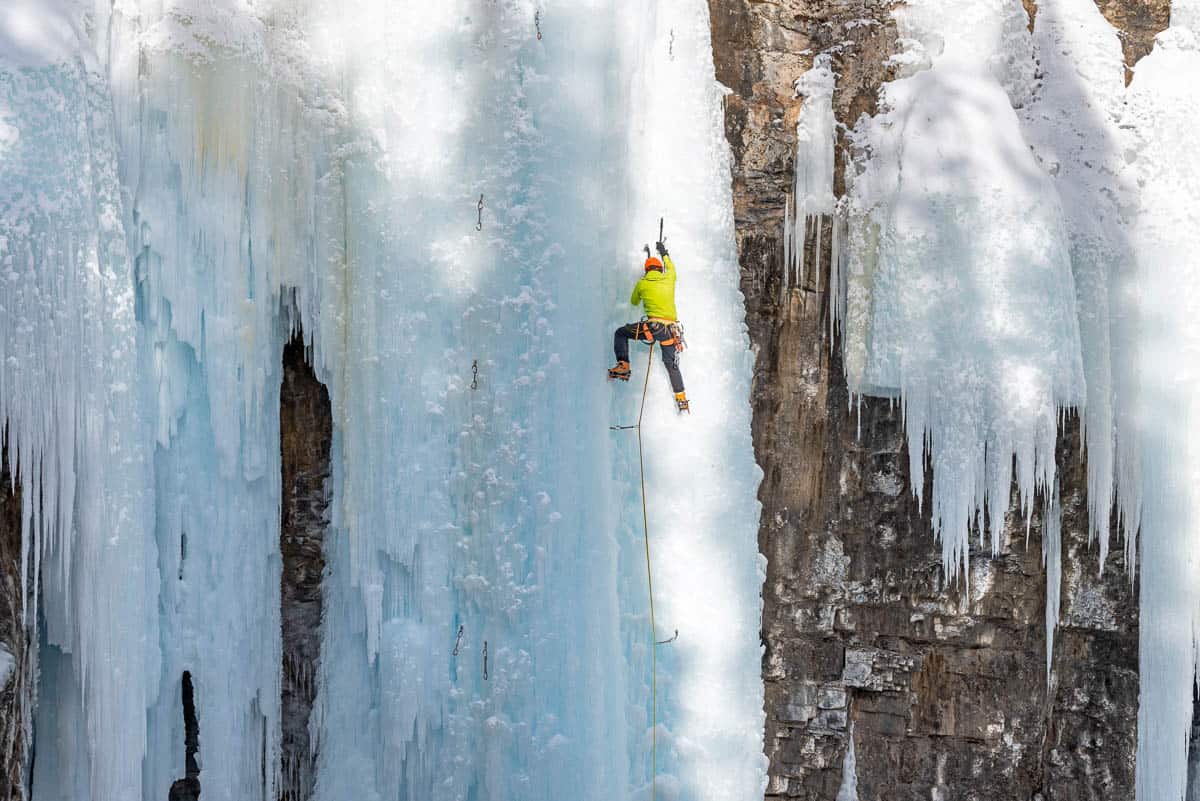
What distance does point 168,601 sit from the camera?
210 inches

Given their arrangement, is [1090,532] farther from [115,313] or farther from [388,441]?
[115,313]

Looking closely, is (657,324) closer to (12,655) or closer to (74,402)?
(74,402)

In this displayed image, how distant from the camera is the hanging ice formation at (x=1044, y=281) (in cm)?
582

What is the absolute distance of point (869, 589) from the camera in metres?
6.25

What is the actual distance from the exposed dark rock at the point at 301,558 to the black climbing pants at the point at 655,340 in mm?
1476

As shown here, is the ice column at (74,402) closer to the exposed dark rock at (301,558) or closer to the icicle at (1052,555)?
the exposed dark rock at (301,558)

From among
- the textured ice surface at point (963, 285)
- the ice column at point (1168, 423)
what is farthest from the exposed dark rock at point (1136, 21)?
the textured ice surface at point (963, 285)

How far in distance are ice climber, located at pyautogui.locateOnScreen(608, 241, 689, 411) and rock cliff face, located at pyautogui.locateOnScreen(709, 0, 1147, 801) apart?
617 mm

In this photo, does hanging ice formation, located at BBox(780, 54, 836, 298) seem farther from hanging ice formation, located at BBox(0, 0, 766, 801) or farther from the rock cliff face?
hanging ice formation, located at BBox(0, 0, 766, 801)

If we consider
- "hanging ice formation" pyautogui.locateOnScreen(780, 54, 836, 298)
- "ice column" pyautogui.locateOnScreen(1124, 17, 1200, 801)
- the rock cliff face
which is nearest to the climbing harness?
the rock cliff face

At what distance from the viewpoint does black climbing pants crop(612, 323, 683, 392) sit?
557 cm

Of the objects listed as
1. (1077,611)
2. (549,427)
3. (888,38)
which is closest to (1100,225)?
(888,38)

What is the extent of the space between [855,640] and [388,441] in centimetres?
272

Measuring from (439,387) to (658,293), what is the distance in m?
1.14
